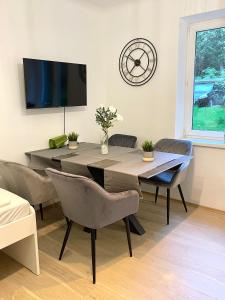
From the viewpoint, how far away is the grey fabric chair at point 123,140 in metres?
3.77

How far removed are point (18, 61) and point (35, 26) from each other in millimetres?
480

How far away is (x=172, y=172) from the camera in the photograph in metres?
3.12

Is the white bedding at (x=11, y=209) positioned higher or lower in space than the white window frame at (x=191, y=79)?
lower

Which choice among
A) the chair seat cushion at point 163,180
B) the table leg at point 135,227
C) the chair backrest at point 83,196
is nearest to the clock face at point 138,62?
the chair seat cushion at point 163,180

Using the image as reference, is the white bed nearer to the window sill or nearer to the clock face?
the window sill

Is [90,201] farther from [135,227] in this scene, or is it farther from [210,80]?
[210,80]

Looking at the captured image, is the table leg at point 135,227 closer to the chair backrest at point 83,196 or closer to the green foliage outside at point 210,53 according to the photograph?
the chair backrest at point 83,196

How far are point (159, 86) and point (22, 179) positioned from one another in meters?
2.10

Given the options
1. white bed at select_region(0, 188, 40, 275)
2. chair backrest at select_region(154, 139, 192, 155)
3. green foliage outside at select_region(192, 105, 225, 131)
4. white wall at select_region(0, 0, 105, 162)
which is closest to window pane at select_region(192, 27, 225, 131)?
green foliage outside at select_region(192, 105, 225, 131)

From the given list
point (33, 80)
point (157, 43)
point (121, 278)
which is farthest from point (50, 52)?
point (121, 278)

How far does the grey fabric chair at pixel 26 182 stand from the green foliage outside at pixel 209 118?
2.06 metres

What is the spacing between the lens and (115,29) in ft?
12.6

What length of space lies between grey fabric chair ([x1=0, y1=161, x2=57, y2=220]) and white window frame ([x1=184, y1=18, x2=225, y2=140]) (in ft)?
6.55

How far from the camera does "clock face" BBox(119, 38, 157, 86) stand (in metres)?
3.54
